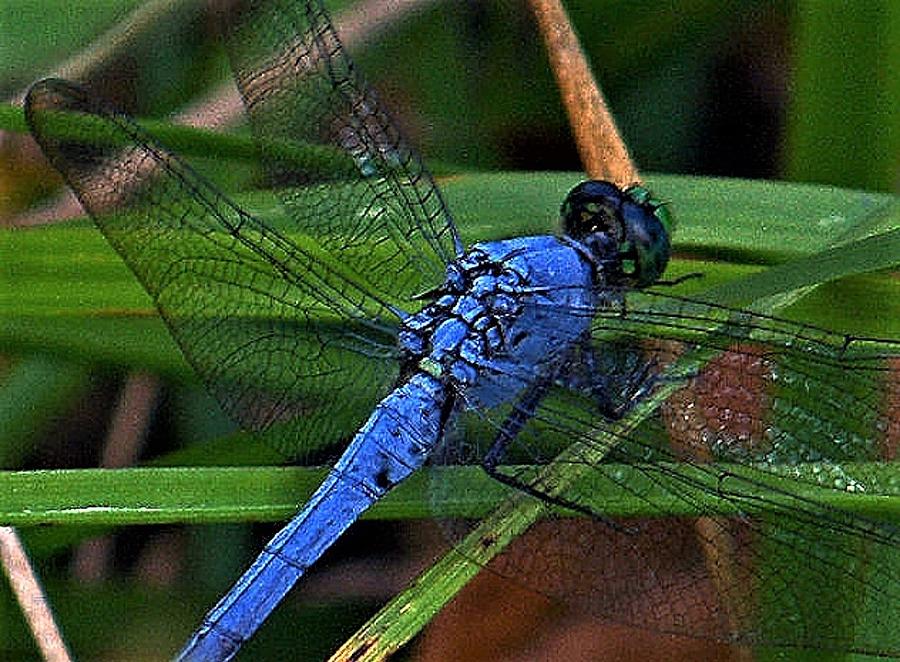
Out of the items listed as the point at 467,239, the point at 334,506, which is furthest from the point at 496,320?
the point at 334,506

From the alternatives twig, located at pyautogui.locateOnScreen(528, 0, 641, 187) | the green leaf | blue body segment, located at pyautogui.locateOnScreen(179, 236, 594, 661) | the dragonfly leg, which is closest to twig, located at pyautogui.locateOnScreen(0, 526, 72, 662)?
blue body segment, located at pyautogui.locateOnScreen(179, 236, 594, 661)

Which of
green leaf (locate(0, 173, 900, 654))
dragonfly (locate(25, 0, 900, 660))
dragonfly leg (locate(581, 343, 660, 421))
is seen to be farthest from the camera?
dragonfly leg (locate(581, 343, 660, 421))

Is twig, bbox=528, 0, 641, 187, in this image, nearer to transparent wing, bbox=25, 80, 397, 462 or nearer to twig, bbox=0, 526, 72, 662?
transparent wing, bbox=25, 80, 397, 462

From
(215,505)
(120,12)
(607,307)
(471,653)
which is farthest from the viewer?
(120,12)

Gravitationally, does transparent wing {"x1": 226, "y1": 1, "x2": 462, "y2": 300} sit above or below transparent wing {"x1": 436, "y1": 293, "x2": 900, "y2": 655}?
above

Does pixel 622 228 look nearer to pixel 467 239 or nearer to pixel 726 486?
pixel 467 239

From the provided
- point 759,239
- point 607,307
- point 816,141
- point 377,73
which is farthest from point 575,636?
point 377,73

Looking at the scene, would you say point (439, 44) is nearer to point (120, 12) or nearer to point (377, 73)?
point (377, 73)
